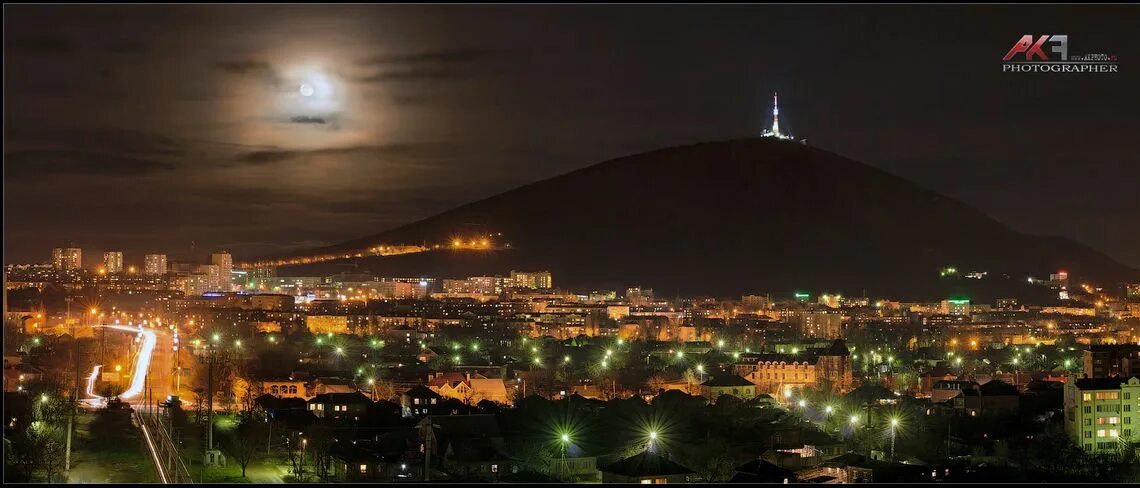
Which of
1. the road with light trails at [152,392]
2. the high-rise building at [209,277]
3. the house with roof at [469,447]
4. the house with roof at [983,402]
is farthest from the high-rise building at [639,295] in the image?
the house with roof at [469,447]

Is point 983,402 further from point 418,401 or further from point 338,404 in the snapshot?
point 338,404

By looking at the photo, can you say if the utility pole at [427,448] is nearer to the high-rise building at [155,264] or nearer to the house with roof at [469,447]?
the house with roof at [469,447]

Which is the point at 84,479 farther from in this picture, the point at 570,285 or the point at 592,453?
the point at 570,285

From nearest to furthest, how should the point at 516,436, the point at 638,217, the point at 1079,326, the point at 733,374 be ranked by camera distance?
the point at 516,436 → the point at 733,374 → the point at 1079,326 → the point at 638,217

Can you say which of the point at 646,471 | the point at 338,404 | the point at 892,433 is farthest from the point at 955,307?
the point at 646,471

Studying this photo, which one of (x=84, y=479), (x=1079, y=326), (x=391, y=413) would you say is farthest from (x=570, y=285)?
(x=84, y=479)

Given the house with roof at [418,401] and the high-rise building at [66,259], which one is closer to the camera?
the house with roof at [418,401]
